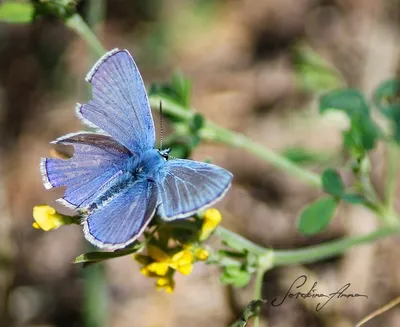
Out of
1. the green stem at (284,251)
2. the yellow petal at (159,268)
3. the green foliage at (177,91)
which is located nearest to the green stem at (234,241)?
the green stem at (284,251)

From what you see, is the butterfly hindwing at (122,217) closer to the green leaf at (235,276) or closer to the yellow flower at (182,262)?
the yellow flower at (182,262)

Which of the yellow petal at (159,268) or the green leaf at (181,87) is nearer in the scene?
the yellow petal at (159,268)

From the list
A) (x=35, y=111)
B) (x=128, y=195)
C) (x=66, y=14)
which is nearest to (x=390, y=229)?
(x=128, y=195)

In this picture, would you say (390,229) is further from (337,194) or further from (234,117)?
(234,117)

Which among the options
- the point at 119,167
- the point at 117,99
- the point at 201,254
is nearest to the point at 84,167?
Result: the point at 119,167

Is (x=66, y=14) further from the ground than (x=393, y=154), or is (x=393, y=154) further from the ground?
(x=66, y=14)

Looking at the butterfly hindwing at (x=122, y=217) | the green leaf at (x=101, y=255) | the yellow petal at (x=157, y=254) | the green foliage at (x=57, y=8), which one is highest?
the green foliage at (x=57, y=8)

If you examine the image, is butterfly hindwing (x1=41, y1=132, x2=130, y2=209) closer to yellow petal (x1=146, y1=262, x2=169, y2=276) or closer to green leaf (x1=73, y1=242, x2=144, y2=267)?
green leaf (x1=73, y1=242, x2=144, y2=267)
